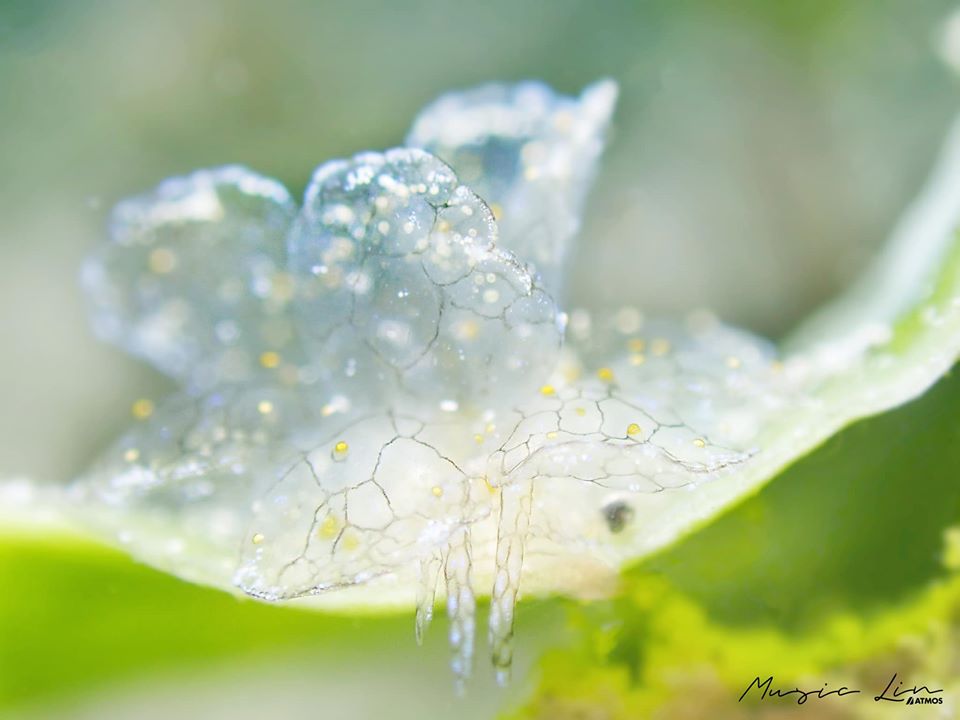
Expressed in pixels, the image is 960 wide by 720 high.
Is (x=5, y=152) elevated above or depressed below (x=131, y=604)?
above

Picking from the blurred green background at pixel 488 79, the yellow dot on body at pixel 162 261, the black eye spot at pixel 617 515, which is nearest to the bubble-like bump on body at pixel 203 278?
the yellow dot on body at pixel 162 261

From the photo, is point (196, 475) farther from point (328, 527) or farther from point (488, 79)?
point (488, 79)

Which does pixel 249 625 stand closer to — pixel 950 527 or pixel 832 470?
pixel 832 470

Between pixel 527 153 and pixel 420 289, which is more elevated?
pixel 527 153

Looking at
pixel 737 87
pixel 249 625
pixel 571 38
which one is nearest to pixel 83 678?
pixel 249 625

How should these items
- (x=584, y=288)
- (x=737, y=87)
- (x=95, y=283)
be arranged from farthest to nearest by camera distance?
(x=737, y=87) < (x=584, y=288) < (x=95, y=283)

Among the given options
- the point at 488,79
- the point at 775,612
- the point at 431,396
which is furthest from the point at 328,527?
the point at 488,79
